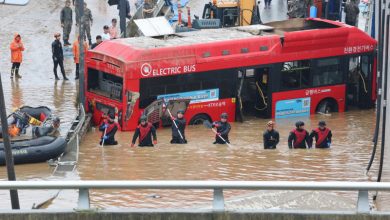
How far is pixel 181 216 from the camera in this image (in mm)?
8273

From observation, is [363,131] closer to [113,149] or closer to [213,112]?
[213,112]

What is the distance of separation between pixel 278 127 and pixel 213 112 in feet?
5.82

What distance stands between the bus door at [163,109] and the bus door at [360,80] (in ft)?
20.2

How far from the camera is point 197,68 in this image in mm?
26625

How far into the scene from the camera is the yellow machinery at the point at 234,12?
36.2m

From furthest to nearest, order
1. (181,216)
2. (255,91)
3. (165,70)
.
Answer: (255,91) → (165,70) → (181,216)

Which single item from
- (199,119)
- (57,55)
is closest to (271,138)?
(199,119)

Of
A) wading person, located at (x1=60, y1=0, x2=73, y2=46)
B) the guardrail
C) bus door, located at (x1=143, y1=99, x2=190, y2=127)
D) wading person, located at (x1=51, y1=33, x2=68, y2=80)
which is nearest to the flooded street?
bus door, located at (x1=143, y1=99, x2=190, y2=127)

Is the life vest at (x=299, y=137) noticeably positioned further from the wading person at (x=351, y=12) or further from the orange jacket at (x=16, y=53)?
the wading person at (x=351, y=12)

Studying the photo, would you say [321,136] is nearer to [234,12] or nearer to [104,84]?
[104,84]

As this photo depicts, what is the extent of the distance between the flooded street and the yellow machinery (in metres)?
6.91

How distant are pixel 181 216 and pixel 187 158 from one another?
1368cm

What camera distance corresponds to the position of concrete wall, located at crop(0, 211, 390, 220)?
8.20 m

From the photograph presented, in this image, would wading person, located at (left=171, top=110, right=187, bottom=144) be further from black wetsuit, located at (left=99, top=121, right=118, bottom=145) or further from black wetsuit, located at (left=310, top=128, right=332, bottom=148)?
black wetsuit, located at (left=310, top=128, right=332, bottom=148)
